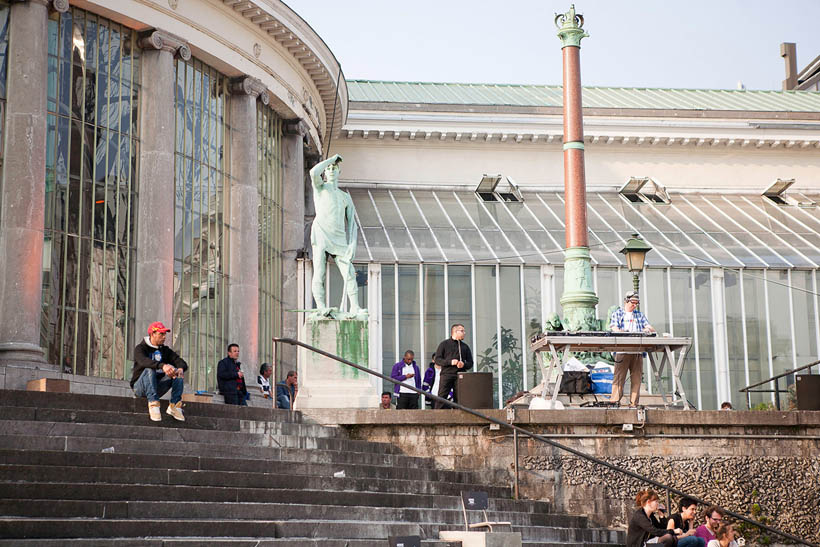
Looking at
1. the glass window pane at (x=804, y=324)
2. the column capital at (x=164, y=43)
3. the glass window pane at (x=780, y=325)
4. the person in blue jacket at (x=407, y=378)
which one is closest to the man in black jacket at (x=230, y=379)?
the person in blue jacket at (x=407, y=378)

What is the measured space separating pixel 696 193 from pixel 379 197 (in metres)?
10.0

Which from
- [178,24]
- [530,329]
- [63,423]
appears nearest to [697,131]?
[530,329]

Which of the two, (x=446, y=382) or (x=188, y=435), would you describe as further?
(x=446, y=382)

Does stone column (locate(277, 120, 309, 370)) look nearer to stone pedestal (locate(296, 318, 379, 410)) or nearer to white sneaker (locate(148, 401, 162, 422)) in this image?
stone pedestal (locate(296, 318, 379, 410))

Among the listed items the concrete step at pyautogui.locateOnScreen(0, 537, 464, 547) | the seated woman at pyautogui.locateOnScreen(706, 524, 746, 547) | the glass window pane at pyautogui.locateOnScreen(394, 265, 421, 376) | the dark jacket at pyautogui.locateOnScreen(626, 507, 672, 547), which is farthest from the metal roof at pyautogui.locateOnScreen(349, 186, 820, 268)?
the concrete step at pyautogui.locateOnScreen(0, 537, 464, 547)

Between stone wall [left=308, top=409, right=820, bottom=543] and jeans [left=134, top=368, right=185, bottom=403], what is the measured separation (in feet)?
9.32

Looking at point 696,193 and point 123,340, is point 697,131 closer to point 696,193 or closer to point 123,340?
point 696,193

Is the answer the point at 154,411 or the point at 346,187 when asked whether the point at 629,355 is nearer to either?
the point at 154,411

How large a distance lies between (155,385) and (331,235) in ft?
16.1

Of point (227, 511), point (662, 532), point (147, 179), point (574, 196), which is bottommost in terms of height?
point (662, 532)

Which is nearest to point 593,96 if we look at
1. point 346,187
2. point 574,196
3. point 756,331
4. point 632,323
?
point 346,187

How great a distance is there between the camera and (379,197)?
118 feet

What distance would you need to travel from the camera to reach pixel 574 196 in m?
22.5

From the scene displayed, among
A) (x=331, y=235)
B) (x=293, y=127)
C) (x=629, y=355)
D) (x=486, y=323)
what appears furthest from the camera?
(x=293, y=127)
